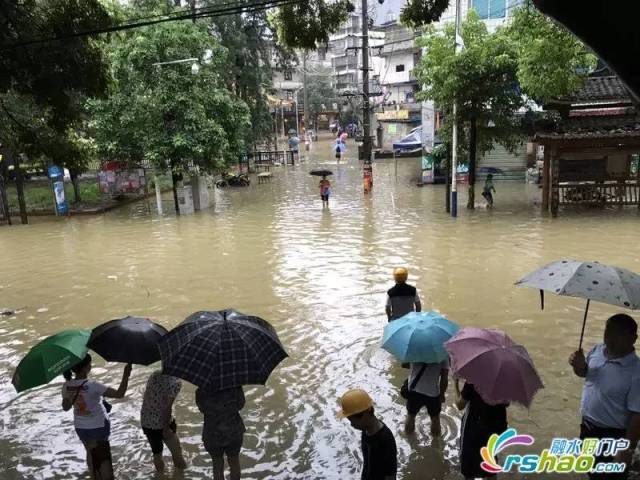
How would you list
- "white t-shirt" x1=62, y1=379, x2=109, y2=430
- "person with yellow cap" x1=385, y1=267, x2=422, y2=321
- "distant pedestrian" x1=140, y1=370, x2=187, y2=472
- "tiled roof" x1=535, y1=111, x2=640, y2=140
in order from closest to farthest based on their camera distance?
"white t-shirt" x1=62, y1=379, x2=109, y2=430 < "distant pedestrian" x1=140, y1=370, x2=187, y2=472 < "person with yellow cap" x1=385, y1=267, x2=422, y2=321 < "tiled roof" x1=535, y1=111, x2=640, y2=140

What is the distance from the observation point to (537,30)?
12.4 m

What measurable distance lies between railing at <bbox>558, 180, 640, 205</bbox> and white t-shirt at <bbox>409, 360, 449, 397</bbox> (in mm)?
15828

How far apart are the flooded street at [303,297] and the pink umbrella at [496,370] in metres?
1.55

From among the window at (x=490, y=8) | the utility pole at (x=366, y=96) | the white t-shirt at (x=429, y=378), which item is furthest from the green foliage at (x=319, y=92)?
the white t-shirt at (x=429, y=378)

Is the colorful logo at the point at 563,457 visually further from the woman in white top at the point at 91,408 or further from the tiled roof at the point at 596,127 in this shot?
the tiled roof at the point at 596,127

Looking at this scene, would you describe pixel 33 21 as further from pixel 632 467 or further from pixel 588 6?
pixel 632 467

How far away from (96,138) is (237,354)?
1957cm

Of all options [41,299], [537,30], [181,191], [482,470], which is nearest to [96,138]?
[181,191]

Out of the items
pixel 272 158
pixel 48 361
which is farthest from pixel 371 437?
pixel 272 158

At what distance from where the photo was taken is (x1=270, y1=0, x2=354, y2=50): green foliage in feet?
34.0

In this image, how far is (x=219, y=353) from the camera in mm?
4418

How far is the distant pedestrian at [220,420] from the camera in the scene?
455 cm

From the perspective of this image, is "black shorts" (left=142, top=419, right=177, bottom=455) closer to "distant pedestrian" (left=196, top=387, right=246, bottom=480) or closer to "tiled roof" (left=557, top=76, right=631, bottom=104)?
"distant pedestrian" (left=196, top=387, right=246, bottom=480)

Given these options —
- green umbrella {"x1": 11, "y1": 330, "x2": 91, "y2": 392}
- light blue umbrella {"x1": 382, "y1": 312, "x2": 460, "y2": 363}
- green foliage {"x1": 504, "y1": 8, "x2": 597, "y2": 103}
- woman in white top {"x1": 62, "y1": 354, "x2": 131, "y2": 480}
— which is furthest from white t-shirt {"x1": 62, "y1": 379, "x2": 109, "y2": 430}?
green foliage {"x1": 504, "y1": 8, "x2": 597, "y2": 103}
